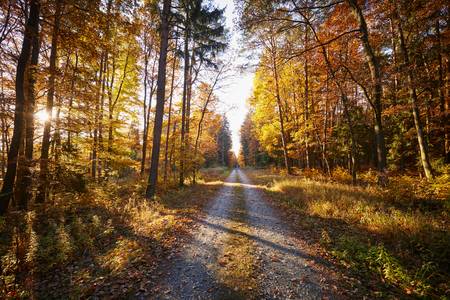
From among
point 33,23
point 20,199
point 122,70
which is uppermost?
point 122,70

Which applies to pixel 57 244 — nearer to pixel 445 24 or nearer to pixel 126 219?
pixel 126 219

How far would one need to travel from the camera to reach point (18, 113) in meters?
6.90

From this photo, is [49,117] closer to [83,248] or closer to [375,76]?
[83,248]

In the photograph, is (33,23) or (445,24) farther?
(445,24)

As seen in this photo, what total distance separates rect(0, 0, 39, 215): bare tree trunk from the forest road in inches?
250

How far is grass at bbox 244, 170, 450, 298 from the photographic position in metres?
3.76

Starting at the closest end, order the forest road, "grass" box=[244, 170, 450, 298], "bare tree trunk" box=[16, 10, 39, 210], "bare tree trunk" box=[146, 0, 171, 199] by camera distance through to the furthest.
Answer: the forest road → "grass" box=[244, 170, 450, 298] → "bare tree trunk" box=[16, 10, 39, 210] → "bare tree trunk" box=[146, 0, 171, 199]

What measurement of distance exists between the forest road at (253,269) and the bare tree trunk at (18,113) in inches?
250

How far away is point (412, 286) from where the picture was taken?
11.7 ft

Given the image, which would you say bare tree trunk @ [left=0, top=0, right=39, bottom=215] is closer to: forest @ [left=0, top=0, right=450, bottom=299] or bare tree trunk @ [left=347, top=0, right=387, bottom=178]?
forest @ [left=0, top=0, right=450, bottom=299]

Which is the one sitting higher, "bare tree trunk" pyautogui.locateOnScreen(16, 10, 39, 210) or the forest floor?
"bare tree trunk" pyautogui.locateOnScreen(16, 10, 39, 210)

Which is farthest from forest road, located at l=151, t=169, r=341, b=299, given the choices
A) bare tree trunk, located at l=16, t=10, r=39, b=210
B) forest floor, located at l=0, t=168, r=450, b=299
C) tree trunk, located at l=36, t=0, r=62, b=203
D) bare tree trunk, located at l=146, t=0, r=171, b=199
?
bare tree trunk, located at l=16, t=10, r=39, b=210

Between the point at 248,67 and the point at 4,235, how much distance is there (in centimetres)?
1210

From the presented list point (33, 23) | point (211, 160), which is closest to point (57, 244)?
point (33, 23)
